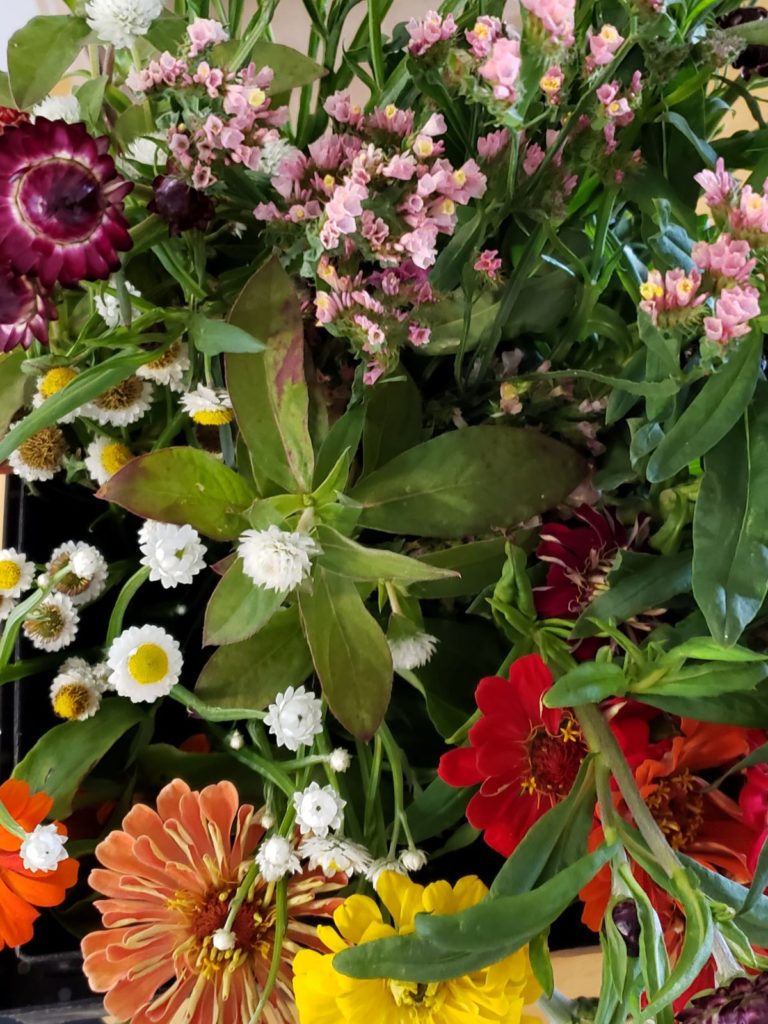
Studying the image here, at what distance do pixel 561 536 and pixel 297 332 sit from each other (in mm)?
149

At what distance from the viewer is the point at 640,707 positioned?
0.38 m

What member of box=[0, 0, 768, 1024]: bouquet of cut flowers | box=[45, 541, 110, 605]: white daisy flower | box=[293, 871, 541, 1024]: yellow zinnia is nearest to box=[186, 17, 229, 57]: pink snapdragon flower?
box=[0, 0, 768, 1024]: bouquet of cut flowers

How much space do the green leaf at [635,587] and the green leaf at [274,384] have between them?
132 mm

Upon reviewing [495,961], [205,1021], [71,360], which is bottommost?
[205,1021]

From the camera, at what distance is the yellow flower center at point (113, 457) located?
421 mm

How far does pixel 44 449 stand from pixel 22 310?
120mm

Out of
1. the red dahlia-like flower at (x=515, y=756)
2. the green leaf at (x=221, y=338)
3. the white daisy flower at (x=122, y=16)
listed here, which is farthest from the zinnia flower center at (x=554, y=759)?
the white daisy flower at (x=122, y=16)

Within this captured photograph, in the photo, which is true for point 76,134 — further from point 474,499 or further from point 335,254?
point 474,499

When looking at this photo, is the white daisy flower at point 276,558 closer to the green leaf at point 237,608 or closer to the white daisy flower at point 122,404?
the green leaf at point 237,608

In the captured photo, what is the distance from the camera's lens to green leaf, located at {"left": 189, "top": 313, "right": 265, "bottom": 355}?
33 cm

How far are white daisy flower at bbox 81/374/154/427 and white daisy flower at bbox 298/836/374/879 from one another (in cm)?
21

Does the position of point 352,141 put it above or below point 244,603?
above

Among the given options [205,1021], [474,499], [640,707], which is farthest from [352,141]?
[205,1021]

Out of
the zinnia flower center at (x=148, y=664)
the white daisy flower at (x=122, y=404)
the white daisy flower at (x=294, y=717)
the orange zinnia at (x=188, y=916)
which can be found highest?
the white daisy flower at (x=122, y=404)
